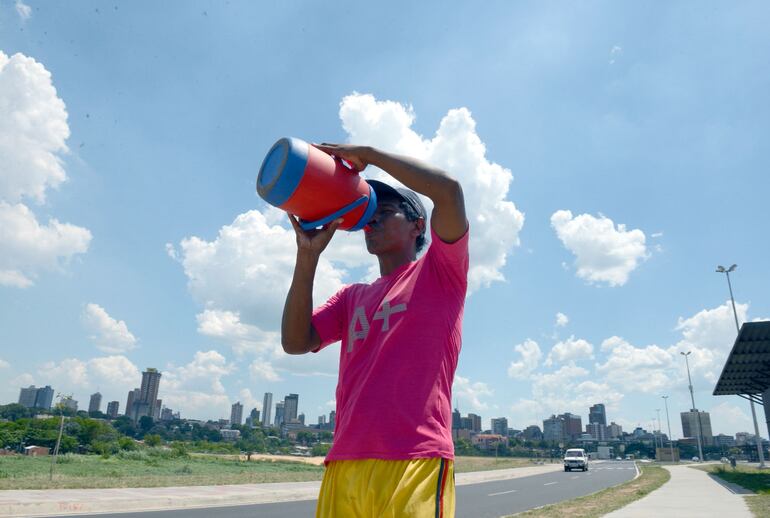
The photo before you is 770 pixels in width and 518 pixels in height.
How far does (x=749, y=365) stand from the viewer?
2189cm

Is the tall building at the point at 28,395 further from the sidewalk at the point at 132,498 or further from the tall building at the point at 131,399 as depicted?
the sidewalk at the point at 132,498

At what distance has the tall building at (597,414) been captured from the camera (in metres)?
186

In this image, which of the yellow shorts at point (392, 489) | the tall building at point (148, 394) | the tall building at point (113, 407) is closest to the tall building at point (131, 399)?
the tall building at point (148, 394)

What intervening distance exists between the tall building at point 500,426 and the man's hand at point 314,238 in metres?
201

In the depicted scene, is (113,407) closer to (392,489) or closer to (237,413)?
(237,413)

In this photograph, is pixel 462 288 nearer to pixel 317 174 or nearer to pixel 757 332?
pixel 317 174

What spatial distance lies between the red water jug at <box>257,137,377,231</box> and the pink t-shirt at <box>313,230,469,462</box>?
307mm

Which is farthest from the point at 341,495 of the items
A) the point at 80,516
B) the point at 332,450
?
the point at 80,516

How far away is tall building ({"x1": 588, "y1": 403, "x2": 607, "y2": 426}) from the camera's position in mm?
185900

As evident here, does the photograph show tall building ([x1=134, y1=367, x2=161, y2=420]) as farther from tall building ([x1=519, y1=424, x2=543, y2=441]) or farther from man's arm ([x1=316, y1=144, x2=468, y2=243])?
man's arm ([x1=316, y1=144, x2=468, y2=243])

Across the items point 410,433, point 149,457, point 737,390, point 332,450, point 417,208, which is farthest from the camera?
point 149,457

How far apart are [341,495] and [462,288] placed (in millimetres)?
752

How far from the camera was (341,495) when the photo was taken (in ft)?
5.35

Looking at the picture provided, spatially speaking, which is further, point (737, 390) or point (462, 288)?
point (737, 390)
